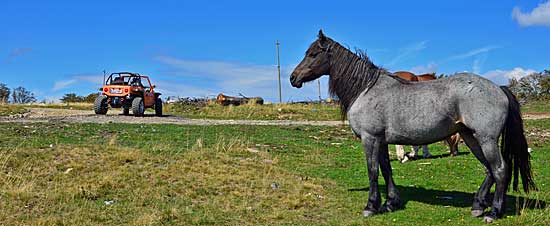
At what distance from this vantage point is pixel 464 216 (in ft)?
25.4

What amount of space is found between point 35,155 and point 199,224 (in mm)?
4805

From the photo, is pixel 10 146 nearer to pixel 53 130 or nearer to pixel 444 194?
pixel 53 130

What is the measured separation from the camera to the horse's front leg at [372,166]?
773 centimetres

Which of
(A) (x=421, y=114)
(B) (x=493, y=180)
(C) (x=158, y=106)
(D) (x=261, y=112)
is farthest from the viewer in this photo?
(D) (x=261, y=112)

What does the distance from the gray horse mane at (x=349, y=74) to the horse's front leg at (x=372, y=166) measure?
26.9 inches

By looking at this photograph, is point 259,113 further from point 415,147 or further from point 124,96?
point 415,147

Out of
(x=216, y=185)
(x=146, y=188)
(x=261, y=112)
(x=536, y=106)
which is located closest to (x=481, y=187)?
(x=216, y=185)

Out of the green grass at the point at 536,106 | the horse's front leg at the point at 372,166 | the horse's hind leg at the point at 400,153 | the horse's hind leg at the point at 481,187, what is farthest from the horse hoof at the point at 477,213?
the green grass at the point at 536,106

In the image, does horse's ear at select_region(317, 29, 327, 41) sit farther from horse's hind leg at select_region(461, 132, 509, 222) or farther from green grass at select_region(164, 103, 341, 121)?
green grass at select_region(164, 103, 341, 121)

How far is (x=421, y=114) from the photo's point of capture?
752 centimetres

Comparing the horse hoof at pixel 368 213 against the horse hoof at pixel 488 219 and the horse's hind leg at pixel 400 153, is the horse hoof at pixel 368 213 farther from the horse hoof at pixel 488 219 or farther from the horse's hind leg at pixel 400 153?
the horse's hind leg at pixel 400 153

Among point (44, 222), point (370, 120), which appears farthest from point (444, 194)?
point (44, 222)

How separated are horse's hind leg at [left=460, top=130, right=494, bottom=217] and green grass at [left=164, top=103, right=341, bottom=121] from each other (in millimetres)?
20782

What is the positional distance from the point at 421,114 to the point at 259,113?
77.1 feet
